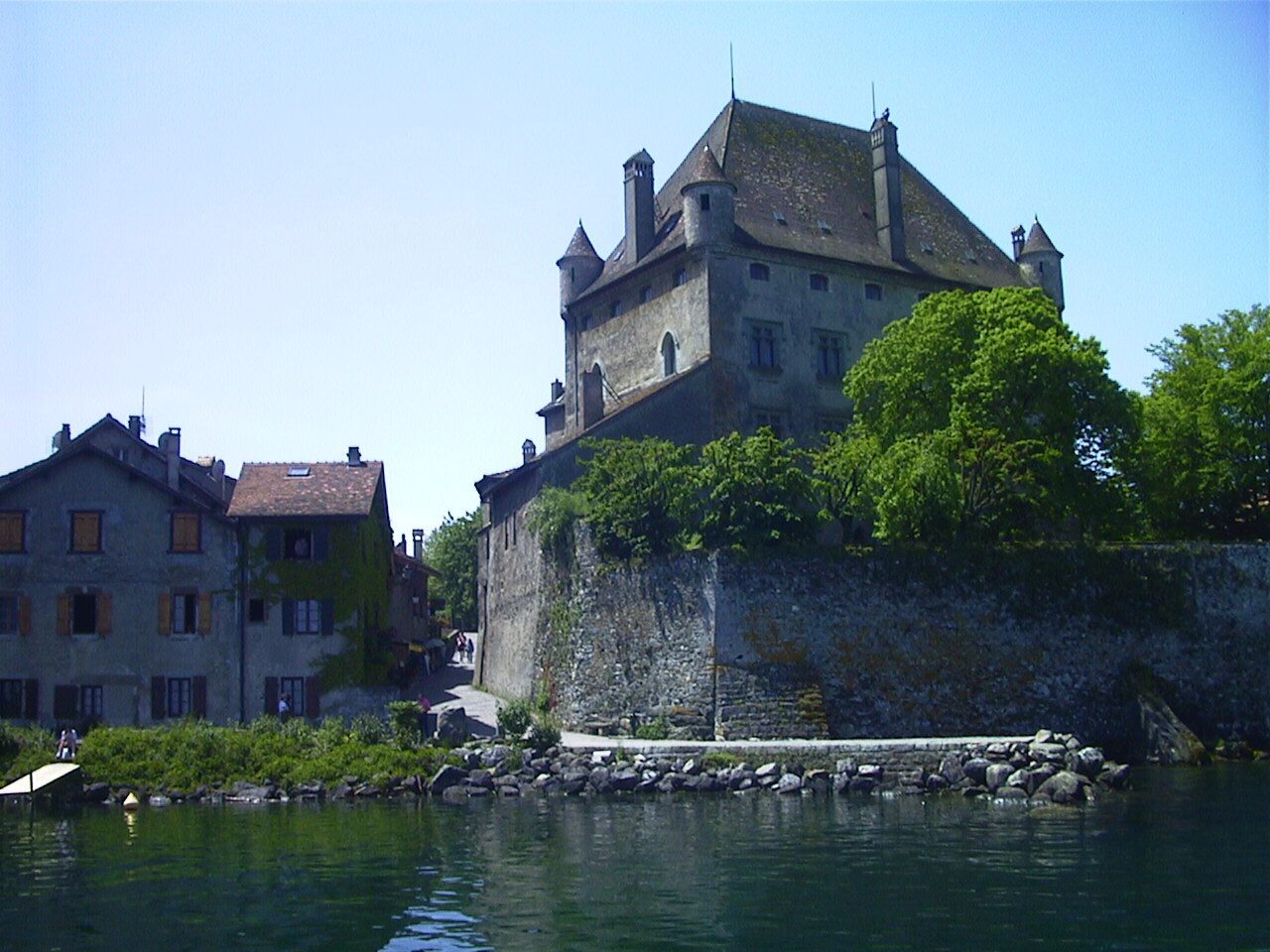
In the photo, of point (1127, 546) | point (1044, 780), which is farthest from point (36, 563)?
point (1127, 546)

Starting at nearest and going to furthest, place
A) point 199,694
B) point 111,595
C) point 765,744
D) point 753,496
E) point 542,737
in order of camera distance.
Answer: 1. point 765,744
2. point 542,737
3. point 753,496
4. point 199,694
5. point 111,595

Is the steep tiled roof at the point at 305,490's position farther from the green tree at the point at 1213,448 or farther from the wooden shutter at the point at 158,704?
the green tree at the point at 1213,448

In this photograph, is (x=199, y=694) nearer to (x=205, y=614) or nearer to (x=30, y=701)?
(x=205, y=614)

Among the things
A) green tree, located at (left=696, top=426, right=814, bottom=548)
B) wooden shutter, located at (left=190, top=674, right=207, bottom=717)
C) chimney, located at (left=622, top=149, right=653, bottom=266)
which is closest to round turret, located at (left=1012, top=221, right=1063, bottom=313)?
chimney, located at (left=622, top=149, right=653, bottom=266)

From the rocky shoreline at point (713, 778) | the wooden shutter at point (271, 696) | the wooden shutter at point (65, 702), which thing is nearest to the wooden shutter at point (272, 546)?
the wooden shutter at point (271, 696)

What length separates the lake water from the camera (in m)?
18.3

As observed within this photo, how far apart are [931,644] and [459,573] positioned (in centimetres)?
5093

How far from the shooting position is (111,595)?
42.2 meters

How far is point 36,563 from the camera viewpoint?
139 ft

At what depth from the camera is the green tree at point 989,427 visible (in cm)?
4066

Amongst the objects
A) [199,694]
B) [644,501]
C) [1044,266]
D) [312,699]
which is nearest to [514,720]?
[312,699]

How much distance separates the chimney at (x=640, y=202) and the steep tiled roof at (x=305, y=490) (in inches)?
550

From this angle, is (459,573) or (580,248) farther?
(459,573)

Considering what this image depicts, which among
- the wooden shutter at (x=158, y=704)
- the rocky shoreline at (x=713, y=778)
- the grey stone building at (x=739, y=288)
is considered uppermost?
the grey stone building at (x=739, y=288)
